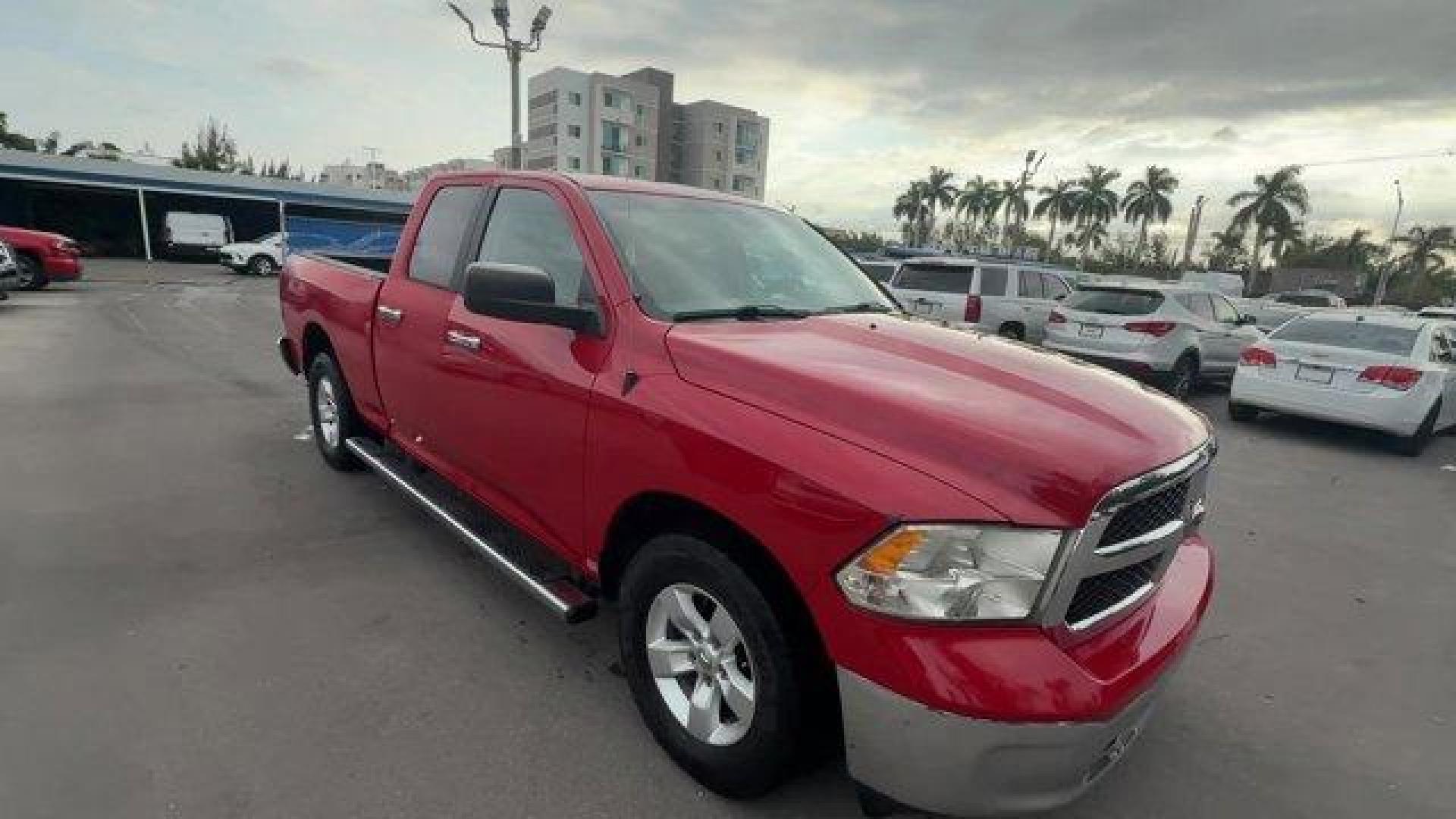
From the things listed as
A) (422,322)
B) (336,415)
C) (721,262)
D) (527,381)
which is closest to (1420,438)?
(721,262)

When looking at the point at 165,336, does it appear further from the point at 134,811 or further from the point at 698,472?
the point at 698,472

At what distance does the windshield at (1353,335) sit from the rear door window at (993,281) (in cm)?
379

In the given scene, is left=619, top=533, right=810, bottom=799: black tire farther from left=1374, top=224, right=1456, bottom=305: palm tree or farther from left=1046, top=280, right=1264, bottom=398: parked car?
left=1374, top=224, right=1456, bottom=305: palm tree

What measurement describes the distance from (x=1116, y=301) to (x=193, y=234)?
109 feet

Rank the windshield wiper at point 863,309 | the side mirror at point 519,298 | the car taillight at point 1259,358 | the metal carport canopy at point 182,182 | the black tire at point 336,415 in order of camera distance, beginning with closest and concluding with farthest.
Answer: the side mirror at point 519,298
the windshield wiper at point 863,309
the black tire at point 336,415
the car taillight at point 1259,358
the metal carport canopy at point 182,182

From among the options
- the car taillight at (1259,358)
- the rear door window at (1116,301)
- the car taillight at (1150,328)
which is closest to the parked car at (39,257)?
the rear door window at (1116,301)

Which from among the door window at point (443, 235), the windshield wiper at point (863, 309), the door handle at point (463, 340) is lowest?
the door handle at point (463, 340)

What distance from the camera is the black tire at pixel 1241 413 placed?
9.74 m

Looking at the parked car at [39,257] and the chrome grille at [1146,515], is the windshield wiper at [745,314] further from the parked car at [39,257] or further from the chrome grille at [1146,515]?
the parked car at [39,257]

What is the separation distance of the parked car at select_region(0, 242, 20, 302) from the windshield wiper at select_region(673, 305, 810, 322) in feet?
52.2

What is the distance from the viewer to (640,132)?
80000mm

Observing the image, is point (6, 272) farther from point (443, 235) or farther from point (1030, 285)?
point (1030, 285)

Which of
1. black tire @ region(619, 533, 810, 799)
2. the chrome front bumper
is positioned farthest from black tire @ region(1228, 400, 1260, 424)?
black tire @ region(619, 533, 810, 799)

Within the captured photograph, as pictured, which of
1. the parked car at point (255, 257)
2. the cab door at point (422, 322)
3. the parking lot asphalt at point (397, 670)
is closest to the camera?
the parking lot asphalt at point (397, 670)
